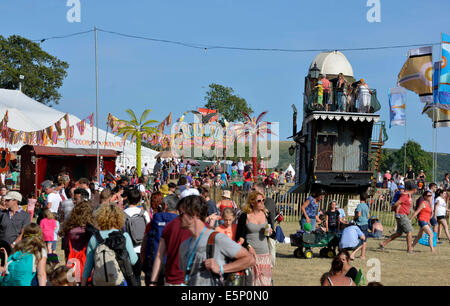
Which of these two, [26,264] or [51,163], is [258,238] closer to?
[26,264]

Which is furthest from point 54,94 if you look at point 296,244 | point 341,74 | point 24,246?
point 24,246

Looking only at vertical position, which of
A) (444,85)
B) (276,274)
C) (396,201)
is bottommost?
(276,274)

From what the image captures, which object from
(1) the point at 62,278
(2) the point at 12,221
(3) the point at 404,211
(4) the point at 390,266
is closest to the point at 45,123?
(3) the point at 404,211

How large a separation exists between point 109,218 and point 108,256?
41 cm

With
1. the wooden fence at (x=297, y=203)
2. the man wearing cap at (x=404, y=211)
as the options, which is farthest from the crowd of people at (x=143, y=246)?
the wooden fence at (x=297, y=203)

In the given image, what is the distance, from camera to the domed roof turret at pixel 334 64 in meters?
25.5

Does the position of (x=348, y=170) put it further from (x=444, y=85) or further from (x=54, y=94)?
(x=54, y=94)

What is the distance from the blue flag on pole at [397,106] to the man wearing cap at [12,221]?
2608 centimetres

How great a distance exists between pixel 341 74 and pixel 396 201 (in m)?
12.1

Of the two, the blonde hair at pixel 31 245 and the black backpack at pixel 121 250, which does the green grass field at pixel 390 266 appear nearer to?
the black backpack at pixel 121 250

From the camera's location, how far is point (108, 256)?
532 centimetres

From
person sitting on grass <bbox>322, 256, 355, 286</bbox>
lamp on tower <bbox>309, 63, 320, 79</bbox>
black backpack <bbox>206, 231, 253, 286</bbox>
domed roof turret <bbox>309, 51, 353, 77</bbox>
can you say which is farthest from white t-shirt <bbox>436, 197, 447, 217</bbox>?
domed roof turret <bbox>309, 51, 353, 77</bbox>
